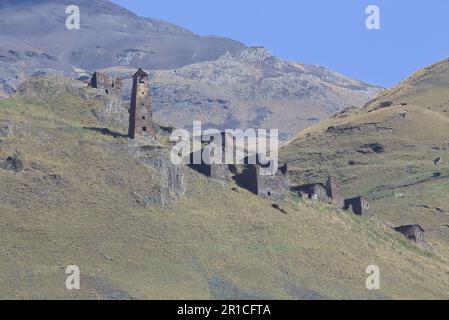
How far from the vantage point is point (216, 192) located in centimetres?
14062

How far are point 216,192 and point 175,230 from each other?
511 inches

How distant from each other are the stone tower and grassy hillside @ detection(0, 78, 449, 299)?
2.76 meters

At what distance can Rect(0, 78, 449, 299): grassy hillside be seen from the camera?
116438 mm

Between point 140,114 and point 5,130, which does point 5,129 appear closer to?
point 5,130

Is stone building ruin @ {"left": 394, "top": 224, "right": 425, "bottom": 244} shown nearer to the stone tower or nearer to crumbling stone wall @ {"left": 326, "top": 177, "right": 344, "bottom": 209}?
crumbling stone wall @ {"left": 326, "top": 177, "right": 344, "bottom": 209}

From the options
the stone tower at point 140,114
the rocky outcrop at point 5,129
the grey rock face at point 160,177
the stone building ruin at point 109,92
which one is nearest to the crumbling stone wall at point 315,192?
the grey rock face at point 160,177

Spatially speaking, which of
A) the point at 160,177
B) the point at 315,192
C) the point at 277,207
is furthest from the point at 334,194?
the point at 160,177

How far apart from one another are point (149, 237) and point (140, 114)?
23.8 m

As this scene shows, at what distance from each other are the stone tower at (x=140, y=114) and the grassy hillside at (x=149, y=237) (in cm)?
276

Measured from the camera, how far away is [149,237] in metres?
126

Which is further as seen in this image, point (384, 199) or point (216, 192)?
point (384, 199)

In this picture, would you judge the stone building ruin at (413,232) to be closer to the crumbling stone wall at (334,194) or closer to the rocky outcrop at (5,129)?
the crumbling stone wall at (334,194)

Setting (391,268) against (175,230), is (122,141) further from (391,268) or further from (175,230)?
(391,268)

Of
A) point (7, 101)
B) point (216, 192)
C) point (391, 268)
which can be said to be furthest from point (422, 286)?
point (7, 101)
